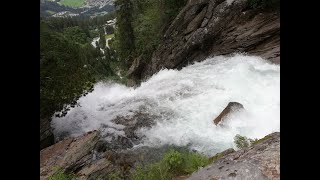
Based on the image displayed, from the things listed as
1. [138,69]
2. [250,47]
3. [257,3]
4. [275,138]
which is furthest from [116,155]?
[138,69]

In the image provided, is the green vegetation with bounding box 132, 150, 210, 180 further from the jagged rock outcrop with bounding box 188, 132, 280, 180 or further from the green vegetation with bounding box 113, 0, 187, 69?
the green vegetation with bounding box 113, 0, 187, 69

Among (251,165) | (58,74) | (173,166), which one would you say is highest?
(58,74)

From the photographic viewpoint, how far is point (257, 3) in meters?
20.6

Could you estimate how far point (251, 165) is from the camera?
5516 millimetres

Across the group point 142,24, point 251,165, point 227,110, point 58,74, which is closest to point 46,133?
point 58,74

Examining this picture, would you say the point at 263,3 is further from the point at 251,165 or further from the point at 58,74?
the point at 251,165

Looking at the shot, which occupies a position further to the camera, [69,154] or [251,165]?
[69,154]

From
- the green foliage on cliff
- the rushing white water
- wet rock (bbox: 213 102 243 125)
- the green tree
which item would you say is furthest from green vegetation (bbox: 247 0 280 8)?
the green tree

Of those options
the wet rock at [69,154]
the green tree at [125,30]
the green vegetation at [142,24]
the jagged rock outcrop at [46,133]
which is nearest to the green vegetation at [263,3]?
the green vegetation at [142,24]

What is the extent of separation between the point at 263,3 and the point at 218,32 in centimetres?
347

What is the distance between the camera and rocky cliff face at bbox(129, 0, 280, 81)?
1980 centimetres
